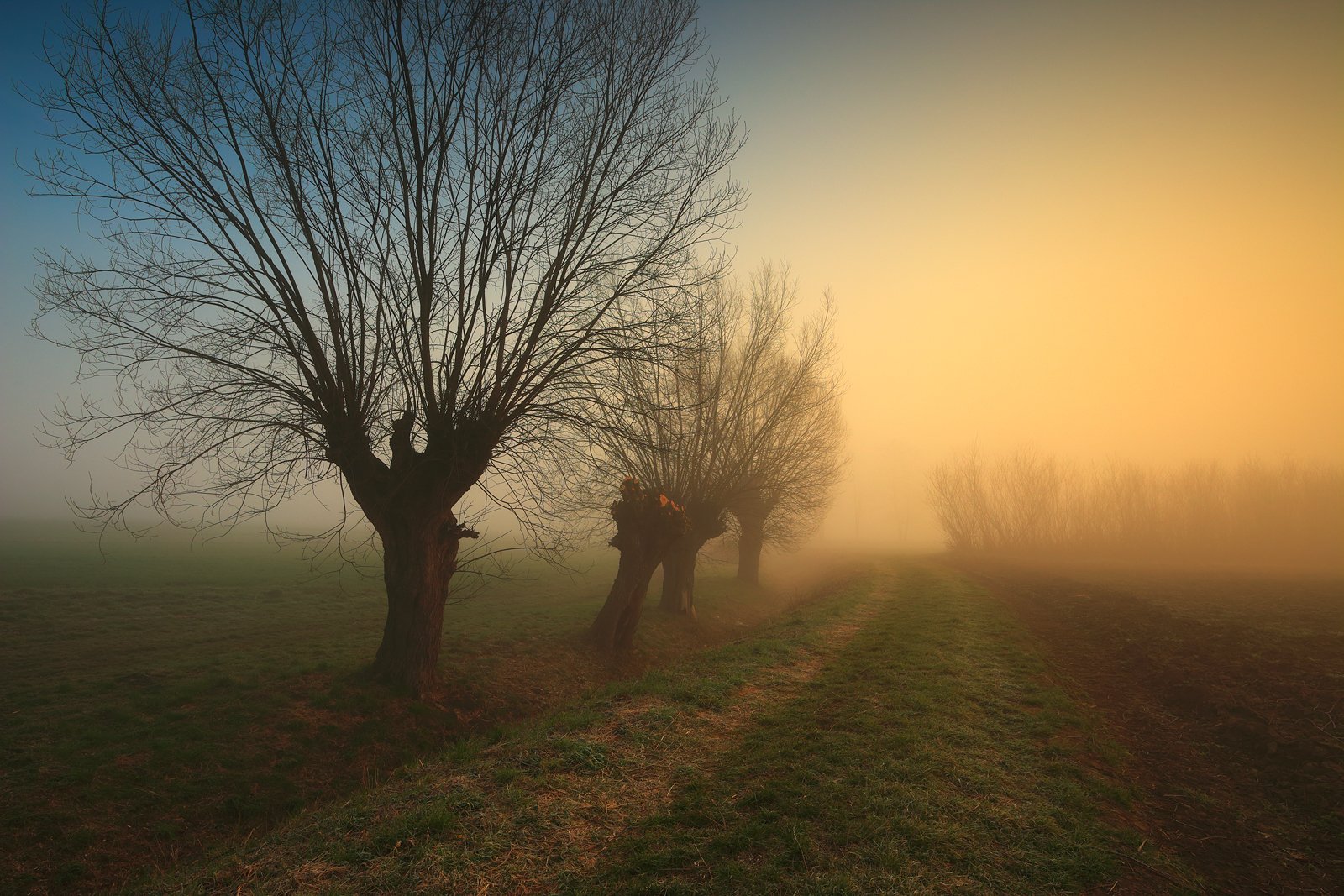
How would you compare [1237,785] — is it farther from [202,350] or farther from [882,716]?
[202,350]

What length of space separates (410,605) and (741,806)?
7326 mm

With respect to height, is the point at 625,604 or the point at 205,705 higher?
the point at 625,604

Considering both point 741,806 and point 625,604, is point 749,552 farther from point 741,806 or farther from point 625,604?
point 741,806

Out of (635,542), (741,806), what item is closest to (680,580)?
(635,542)

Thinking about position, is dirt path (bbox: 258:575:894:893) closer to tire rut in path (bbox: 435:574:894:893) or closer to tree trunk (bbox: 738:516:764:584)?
tire rut in path (bbox: 435:574:894:893)

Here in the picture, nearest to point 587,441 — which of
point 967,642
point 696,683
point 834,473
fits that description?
point 696,683

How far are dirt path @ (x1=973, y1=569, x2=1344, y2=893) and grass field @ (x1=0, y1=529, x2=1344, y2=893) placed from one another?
5 centimetres

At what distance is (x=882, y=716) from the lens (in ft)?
23.7

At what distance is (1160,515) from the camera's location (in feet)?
142

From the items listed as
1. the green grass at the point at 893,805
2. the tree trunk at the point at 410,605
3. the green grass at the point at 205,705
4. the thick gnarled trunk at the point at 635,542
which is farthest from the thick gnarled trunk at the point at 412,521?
the green grass at the point at 893,805

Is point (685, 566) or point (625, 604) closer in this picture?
point (625, 604)

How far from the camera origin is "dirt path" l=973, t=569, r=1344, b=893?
15.0 ft

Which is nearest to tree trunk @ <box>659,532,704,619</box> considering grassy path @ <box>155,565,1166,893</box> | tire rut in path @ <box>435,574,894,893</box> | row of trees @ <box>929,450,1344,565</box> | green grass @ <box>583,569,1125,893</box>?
tire rut in path @ <box>435,574,894,893</box>

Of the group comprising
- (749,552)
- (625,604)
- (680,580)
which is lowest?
(625,604)
